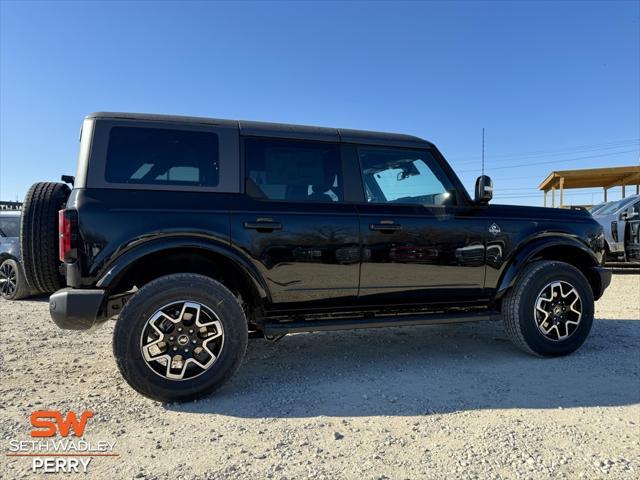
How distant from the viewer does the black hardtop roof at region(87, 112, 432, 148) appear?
294 cm

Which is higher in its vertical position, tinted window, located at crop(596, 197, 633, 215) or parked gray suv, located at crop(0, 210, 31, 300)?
tinted window, located at crop(596, 197, 633, 215)

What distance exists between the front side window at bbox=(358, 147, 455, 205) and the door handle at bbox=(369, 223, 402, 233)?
0.75 ft


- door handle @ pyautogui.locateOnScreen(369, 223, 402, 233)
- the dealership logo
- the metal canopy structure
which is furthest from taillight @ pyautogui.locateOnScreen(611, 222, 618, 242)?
the dealership logo

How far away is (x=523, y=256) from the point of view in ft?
11.9

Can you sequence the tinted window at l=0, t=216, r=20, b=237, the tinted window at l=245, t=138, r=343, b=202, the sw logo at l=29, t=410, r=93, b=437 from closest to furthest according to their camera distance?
the sw logo at l=29, t=410, r=93, b=437 → the tinted window at l=245, t=138, r=343, b=202 → the tinted window at l=0, t=216, r=20, b=237

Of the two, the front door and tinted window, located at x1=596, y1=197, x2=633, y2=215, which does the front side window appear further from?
tinted window, located at x1=596, y1=197, x2=633, y2=215

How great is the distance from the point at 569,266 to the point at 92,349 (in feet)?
14.9

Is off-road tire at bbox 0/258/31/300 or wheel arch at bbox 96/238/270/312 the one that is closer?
wheel arch at bbox 96/238/270/312

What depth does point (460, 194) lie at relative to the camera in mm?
3621

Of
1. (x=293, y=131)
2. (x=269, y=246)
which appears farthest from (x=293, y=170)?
(x=269, y=246)

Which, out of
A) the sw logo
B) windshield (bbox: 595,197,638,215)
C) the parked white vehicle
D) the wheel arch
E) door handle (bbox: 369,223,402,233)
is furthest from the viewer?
windshield (bbox: 595,197,638,215)

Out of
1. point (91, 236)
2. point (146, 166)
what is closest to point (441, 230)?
point (146, 166)

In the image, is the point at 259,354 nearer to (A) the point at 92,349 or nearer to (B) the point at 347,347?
(B) the point at 347,347

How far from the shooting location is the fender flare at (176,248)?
2.68 m
